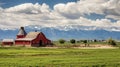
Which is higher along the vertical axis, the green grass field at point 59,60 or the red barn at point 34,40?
the red barn at point 34,40

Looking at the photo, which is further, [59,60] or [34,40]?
[34,40]

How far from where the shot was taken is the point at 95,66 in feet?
178

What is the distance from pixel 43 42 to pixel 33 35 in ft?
18.0

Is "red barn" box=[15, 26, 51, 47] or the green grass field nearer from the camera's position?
the green grass field

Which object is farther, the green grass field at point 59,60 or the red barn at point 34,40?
the red barn at point 34,40

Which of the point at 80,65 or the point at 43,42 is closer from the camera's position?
the point at 80,65

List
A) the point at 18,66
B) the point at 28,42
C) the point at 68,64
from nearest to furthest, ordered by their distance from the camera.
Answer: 1. the point at 18,66
2. the point at 68,64
3. the point at 28,42

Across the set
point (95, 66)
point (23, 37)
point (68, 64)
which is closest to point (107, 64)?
point (95, 66)

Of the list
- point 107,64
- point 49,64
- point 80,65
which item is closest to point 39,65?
point 49,64

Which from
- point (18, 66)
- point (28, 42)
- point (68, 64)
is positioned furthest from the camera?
point (28, 42)

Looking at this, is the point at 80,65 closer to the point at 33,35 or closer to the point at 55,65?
the point at 55,65

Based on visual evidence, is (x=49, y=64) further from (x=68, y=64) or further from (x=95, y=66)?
(x=95, y=66)

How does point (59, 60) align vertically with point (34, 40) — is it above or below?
below

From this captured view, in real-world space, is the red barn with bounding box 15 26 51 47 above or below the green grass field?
above
